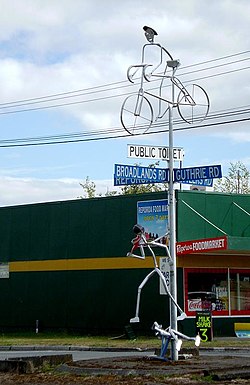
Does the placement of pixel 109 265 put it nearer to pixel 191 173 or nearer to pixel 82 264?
pixel 82 264

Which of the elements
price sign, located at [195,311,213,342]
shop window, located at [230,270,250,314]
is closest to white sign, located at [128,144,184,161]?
price sign, located at [195,311,213,342]

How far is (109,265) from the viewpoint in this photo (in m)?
31.7

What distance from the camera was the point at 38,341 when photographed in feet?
95.6

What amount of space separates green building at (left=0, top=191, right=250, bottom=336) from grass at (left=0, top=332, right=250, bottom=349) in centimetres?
109

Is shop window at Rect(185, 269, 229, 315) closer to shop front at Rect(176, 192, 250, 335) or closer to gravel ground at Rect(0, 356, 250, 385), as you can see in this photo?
shop front at Rect(176, 192, 250, 335)

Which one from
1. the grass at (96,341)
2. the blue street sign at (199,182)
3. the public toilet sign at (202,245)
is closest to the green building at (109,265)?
the public toilet sign at (202,245)

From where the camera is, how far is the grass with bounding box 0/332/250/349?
2634cm

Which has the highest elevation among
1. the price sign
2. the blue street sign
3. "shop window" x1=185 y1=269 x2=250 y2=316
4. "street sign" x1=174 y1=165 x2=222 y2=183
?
"street sign" x1=174 y1=165 x2=222 y2=183

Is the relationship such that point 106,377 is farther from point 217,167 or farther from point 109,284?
point 109,284

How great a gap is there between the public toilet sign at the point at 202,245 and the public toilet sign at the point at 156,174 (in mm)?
10399

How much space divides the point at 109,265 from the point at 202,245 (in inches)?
195

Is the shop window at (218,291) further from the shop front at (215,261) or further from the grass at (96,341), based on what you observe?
the grass at (96,341)

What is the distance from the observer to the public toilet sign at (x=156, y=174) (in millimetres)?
16969

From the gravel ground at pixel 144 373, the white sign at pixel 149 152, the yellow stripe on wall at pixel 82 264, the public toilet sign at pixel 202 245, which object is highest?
the white sign at pixel 149 152
